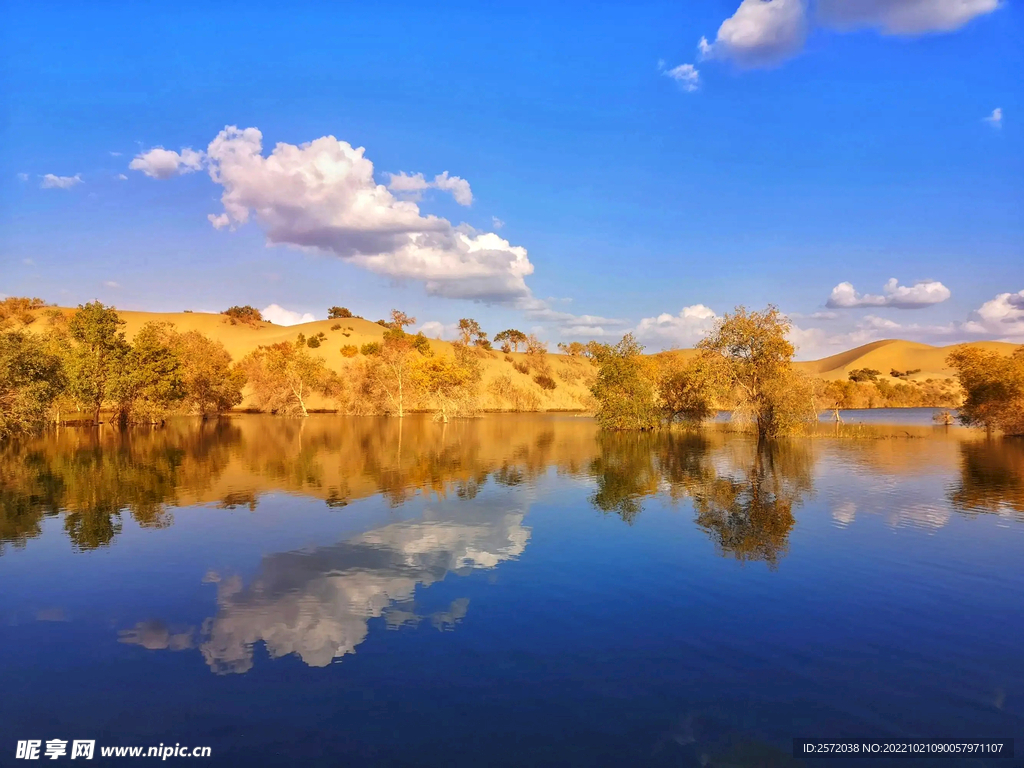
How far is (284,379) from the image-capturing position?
290 ft

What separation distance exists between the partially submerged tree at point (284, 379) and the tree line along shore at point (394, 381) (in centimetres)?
21

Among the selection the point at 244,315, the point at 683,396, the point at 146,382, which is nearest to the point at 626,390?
the point at 683,396

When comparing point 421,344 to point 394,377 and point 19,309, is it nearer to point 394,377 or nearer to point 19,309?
point 394,377

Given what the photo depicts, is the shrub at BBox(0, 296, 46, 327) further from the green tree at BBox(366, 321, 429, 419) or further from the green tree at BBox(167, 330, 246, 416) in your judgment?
the green tree at BBox(366, 321, 429, 419)

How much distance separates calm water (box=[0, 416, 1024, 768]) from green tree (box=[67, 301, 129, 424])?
38657mm

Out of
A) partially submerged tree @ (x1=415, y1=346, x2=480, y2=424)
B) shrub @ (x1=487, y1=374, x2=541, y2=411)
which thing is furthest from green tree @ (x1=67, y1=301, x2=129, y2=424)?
shrub @ (x1=487, y1=374, x2=541, y2=411)

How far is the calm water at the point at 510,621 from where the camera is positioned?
814 centimetres

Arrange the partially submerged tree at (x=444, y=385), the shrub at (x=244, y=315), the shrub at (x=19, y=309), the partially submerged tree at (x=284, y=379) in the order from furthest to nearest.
Result: the shrub at (x=244, y=315) → the shrub at (x=19, y=309) → the partially submerged tree at (x=284, y=379) → the partially submerged tree at (x=444, y=385)

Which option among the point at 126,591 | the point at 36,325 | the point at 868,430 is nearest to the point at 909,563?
the point at 126,591

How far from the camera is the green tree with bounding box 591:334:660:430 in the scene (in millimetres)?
62656

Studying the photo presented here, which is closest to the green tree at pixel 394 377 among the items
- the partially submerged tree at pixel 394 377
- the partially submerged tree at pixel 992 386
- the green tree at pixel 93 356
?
the partially submerged tree at pixel 394 377

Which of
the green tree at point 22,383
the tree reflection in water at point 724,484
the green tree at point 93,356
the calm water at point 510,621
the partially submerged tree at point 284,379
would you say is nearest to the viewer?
the calm water at point 510,621

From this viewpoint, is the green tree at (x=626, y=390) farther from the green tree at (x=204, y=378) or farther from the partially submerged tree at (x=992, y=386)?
the green tree at (x=204, y=378)

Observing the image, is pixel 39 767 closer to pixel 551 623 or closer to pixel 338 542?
pixel 551 623
